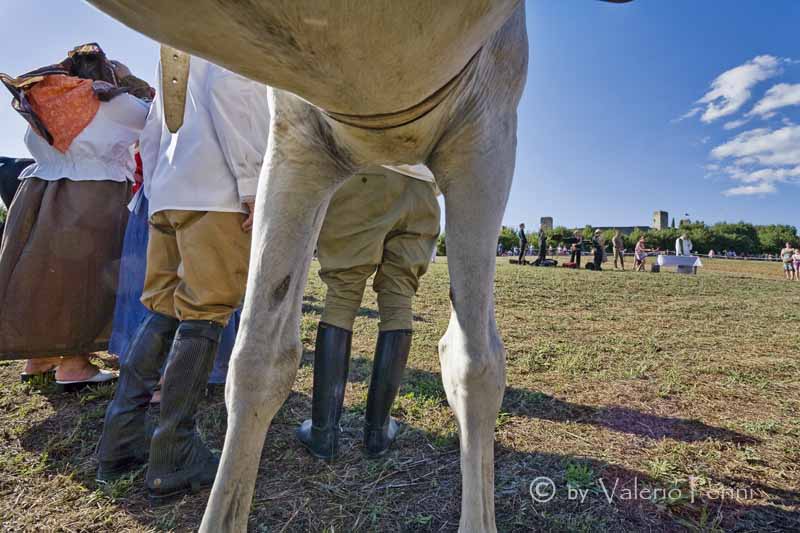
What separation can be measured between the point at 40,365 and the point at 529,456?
2995 millimetres

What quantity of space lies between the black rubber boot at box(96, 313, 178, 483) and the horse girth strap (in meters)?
0.91

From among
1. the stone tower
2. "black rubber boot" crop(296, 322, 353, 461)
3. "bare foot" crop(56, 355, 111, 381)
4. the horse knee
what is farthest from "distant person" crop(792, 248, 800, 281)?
the stone tower

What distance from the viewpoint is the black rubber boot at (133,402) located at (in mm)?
1704

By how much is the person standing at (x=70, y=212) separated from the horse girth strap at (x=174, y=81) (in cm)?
134

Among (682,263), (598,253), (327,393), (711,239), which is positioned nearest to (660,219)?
(711,239)

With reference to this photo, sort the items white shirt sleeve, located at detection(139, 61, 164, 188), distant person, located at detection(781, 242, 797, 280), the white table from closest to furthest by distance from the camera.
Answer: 1. white shirt sleeve, located at detection(139, 61, 164, 188)
2. the white table
3. distant person, located at detection(781, 242, 797, 280)

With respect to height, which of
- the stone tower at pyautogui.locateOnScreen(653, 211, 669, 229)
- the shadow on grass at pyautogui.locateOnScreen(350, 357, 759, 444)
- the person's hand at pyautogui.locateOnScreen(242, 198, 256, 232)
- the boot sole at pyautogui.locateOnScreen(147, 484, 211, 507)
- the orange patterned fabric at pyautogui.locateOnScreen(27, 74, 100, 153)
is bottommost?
the boot sole at pyautogui.locateOnScreen(147, 484, 211, 507)

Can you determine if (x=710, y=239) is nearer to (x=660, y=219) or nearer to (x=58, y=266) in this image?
(x=660, y=219)

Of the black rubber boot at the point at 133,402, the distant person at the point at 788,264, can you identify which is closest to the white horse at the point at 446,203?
the black rubber boot at the point at 133,402

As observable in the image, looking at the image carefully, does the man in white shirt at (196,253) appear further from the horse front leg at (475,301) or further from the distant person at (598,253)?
the distant person at (598,253)

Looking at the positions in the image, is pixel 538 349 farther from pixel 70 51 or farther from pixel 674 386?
pixel 70 51

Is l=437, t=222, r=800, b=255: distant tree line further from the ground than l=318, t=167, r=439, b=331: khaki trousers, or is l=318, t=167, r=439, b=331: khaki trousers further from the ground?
l=437, t=222, r=800, b=255: distant tree line

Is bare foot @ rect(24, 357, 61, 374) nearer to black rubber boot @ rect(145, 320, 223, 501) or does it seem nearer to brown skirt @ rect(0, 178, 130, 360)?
brown skirt @ rect(0, 178, 130, 360)

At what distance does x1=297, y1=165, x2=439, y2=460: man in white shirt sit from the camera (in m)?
1.89
